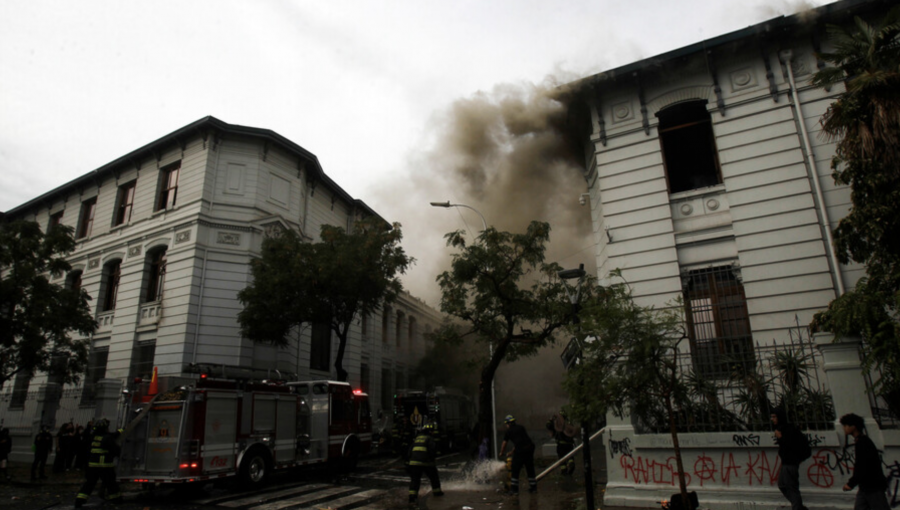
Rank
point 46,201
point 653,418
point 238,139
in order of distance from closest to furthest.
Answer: point 653,418, point 238,139, point 46,201

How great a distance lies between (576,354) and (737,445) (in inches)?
122

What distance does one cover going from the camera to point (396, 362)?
120 ft

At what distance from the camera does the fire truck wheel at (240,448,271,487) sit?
13219mm

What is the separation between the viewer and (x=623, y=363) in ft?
27.2

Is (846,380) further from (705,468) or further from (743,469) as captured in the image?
(705,468)

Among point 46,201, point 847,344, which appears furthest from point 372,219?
point 46,201

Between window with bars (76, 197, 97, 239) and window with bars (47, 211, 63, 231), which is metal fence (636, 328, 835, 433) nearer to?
window with bars (76, 197, 97, 239)

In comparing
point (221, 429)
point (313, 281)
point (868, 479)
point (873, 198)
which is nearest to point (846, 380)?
point (868, 479)

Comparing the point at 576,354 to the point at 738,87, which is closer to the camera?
the point at 576,354

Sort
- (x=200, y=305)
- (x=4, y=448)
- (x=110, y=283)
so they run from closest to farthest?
(x=4, y=448)
(x=200, y=305)
(x=110, y=283)

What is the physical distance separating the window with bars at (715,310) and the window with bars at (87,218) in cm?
2918

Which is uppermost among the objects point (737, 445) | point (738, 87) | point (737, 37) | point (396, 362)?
point (737, 37)

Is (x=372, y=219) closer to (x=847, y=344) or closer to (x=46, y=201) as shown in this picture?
(x=847, y=344)

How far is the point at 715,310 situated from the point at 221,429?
11.9 meters
